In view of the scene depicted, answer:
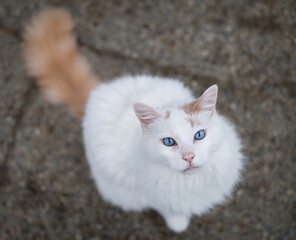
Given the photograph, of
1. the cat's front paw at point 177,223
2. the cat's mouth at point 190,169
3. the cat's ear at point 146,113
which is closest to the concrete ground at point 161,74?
the cat's front paw at point 177,223

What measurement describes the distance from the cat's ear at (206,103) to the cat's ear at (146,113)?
125 mm

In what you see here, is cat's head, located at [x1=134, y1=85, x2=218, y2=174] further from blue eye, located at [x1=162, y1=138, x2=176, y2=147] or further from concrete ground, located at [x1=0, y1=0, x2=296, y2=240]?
concrete ground, located at [x1=0, y1=0, x2=296, y2=240]

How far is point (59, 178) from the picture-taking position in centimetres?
202

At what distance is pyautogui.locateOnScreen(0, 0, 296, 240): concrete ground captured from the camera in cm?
187

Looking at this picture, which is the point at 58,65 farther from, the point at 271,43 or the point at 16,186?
the point at 271,43

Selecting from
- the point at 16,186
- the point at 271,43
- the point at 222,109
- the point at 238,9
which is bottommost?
the point at 16,186

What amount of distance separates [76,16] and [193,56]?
38.8 inches

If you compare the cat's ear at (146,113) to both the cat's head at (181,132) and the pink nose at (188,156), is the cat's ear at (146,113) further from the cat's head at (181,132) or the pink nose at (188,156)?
the pink nose at (188,156)

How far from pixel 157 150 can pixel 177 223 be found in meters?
0.82

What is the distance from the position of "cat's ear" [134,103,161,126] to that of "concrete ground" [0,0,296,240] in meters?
1.02

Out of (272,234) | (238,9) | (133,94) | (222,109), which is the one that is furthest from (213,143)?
(238,9)

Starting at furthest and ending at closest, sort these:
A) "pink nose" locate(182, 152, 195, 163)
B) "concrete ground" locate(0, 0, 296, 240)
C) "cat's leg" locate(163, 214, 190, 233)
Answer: "concrete ground" locate(0, 0, 296, 240) < "cat's leg" locate(163, 214, 190, 233) < "pink nose" locate(182, 152, 195, 163)

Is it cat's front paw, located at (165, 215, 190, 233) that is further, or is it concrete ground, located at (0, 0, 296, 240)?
concrete ground, located at (0, 0, 296, 240)

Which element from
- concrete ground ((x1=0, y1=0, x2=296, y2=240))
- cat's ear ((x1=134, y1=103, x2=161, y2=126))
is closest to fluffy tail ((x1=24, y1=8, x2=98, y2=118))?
concrete ground ((x1=0, y1=0, x2=296, y2=240))
